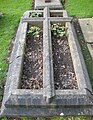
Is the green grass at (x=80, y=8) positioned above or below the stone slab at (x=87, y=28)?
above

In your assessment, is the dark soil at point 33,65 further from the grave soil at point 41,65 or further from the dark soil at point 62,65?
the dark soil at point 62,65

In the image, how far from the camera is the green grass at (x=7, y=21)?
570cm

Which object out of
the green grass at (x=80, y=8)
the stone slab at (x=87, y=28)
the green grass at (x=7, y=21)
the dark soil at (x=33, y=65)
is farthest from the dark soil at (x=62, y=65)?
the green grass at (x=80, y=8)

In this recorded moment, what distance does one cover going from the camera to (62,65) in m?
4.97

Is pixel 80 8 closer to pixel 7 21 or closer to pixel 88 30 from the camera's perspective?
pixel 88 30

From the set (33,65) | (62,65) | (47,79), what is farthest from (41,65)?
(47,79)

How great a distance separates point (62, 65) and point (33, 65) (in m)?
0.55

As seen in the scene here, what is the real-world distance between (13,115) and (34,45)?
6.71 feet

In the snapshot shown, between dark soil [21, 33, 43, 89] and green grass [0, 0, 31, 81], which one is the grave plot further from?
green grass [0, 0, 31, 81]

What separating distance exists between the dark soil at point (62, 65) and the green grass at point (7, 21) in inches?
41.6

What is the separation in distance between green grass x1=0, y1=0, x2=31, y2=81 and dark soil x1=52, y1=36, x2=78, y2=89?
1.06 metres

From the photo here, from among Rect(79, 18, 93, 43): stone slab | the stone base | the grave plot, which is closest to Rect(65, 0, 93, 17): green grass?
the stone base

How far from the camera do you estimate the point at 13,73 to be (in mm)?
4551

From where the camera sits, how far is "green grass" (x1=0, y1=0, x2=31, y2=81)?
5699mm
